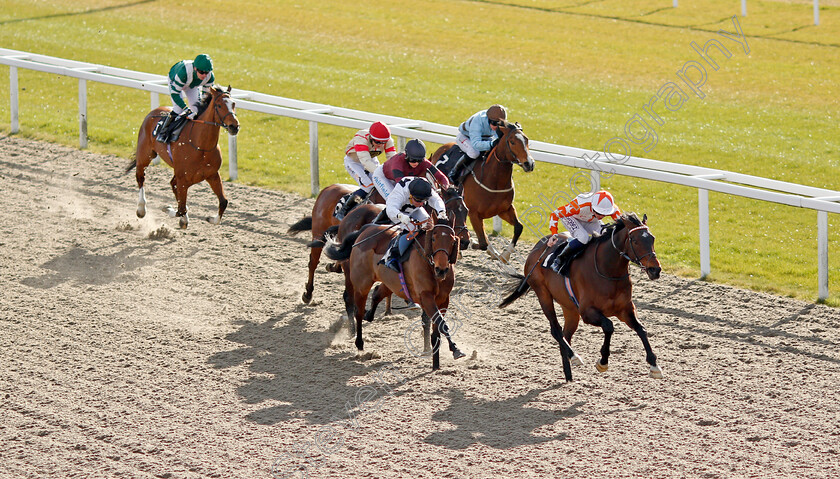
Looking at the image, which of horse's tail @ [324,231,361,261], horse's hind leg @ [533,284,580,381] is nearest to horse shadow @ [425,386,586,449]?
horse's hind leg @ [533,284,580,381]

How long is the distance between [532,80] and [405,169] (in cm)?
1060

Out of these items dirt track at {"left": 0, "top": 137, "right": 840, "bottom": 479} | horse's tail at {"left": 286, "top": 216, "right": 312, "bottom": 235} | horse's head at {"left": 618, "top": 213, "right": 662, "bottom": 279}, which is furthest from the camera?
horse's tail at {"left": 286, "top": 216, "right": 312, "bottom": 235}

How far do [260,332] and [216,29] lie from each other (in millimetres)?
14397

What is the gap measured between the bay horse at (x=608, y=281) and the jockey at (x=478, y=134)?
9.05 feet

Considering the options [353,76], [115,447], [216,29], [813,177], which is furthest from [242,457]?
[216,29]

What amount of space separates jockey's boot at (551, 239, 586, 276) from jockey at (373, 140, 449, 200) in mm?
1167

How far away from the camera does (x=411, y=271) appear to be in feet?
25.1

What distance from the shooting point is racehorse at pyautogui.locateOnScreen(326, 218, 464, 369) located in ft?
23.6

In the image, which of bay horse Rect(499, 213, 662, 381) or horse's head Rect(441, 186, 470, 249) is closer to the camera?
bay horse Rect(499, 213, 662, 381)

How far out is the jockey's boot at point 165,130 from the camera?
11156 millimetres

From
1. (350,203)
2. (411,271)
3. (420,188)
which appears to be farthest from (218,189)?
(420,188)

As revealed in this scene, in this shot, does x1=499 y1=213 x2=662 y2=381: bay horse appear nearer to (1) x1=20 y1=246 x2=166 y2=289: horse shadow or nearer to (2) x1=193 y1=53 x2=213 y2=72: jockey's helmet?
(1) x1=20 y1=246 x2=166 y2=289: horse shadow

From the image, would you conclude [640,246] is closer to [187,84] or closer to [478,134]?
[478,134]

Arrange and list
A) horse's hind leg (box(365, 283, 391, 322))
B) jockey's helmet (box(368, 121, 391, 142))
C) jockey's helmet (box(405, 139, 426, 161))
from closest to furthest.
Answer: jockey's helmet (box(405, 139, 426, 161)) < horse's hind leg (box(365, 283, 391, 322)) < jockey's helmet (box(368, 121, 391, 142))
